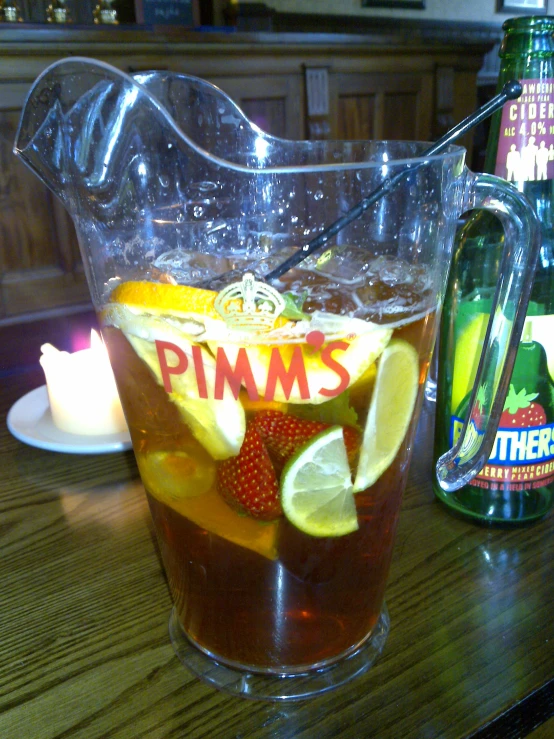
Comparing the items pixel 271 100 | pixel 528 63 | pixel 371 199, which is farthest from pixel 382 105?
pixel 371 199

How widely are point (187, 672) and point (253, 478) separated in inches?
6.1

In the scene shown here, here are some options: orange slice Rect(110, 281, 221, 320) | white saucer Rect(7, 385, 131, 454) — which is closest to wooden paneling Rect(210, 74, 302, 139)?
white saucer Rect(7, 385, 131, 454)

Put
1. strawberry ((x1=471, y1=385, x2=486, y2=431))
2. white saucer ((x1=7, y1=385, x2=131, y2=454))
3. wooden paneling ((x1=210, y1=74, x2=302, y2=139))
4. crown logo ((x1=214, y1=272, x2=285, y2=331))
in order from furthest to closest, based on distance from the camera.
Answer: wooden paneling ((x1=210, y1=74, x2=302, y2=139)) < white saucer ((x1=7, y1=385, x2=131, y2=454)) < strawberry ((x1=471, y1=385, x2=486, y2=431)) < crown logo ((x1=214, y1=272, x2=285, y2=331))

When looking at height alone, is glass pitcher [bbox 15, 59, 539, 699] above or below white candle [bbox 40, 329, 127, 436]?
above

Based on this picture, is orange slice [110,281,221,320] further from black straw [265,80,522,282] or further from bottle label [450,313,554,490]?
bottle label [450,313,554,490]

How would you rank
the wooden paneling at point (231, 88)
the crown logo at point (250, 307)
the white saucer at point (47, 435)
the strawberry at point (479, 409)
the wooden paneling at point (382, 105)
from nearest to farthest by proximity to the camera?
1. the crown logo at point (250, 307)
2. the strawberry at point (479, 409)
3. the white saucer at point (47, 435)
4. the wooden paneling at point (231, 88)
5. the wooden paneling at point (382, 105)

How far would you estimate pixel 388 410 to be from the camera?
1.38 feet

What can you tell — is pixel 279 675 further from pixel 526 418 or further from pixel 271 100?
pixel 271 100

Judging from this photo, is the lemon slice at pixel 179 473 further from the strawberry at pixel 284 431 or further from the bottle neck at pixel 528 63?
the bottle neck at pixel 528 63

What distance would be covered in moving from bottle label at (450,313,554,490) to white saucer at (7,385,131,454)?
1.21 ft

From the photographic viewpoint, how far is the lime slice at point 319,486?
1.32 ft

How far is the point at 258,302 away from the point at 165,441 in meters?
0.12

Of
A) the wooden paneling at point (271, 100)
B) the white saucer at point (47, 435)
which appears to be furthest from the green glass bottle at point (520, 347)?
the wooden paneling at point (271, 100)

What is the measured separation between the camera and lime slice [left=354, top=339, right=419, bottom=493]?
0.41 metres
